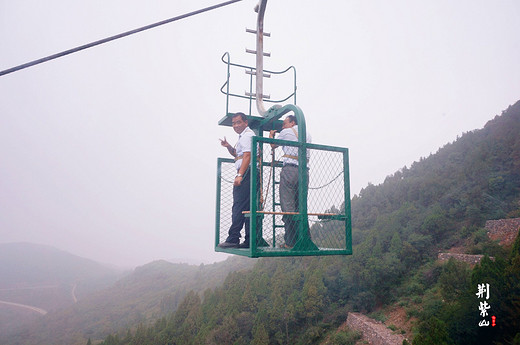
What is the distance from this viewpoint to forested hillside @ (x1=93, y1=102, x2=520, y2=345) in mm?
16469

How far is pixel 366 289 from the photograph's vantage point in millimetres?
23078

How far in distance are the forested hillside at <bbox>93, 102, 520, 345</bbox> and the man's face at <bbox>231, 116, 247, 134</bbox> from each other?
1125 centimetres

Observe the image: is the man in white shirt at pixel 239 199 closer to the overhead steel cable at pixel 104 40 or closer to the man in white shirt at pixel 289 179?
the man in white shirt at pixel 289 179

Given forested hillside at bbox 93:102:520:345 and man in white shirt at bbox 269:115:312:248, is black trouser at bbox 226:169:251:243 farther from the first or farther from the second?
forested hillside at bbox 93:102:520:345

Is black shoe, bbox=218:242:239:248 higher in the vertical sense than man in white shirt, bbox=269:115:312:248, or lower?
lower

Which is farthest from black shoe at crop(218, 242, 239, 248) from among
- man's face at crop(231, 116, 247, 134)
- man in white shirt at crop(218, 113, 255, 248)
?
man's face at crop(231, 116, 247, 134)

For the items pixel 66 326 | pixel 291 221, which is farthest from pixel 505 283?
pixel 66 326

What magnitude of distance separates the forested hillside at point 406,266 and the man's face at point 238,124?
11246 millimetres

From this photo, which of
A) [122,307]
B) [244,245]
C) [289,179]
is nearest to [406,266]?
[244,245]

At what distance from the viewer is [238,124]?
4.06 metres

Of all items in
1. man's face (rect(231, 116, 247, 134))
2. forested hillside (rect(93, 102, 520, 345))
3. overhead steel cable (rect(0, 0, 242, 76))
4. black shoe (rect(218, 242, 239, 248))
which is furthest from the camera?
forested hillside (rect(93, 102, 520, 345))

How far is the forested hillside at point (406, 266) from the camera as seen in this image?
1647 centimetres

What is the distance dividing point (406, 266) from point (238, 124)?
22.0 m

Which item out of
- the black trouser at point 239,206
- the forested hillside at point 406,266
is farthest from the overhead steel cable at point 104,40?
the forested hillside at point 406,266
